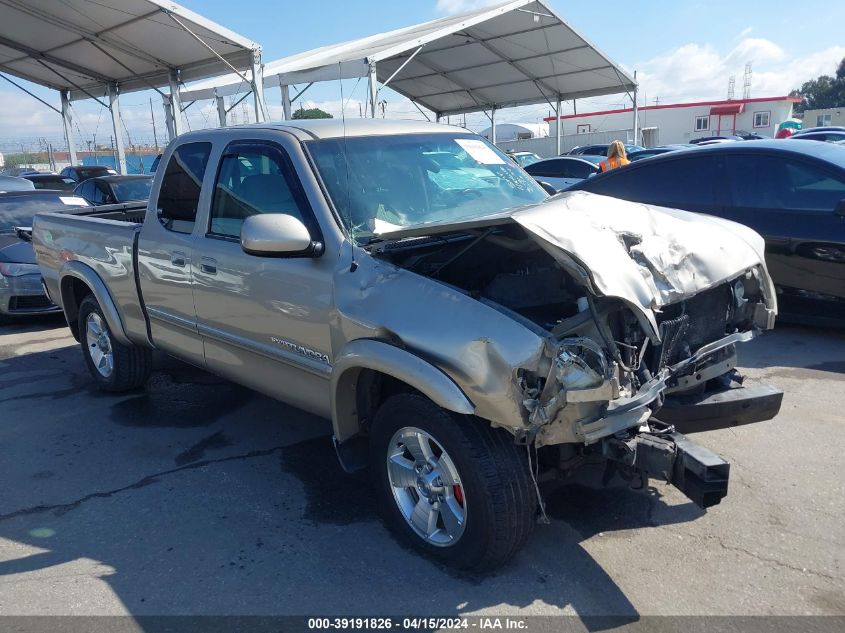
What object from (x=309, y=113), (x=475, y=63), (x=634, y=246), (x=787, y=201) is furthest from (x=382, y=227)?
(x=309, y=113)

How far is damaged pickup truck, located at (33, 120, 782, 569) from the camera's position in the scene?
8.98 feet

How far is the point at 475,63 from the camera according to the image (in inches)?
864

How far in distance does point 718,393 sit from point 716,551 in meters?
0.74

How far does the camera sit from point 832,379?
5227 millimetres

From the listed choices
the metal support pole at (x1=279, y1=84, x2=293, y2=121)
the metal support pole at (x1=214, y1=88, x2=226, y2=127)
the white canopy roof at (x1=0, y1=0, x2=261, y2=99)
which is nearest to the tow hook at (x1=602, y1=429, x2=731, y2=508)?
the white canopy roof at (x1=0, y1=0, x2=261, y2=99)

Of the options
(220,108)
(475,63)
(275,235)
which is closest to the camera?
(275,235)

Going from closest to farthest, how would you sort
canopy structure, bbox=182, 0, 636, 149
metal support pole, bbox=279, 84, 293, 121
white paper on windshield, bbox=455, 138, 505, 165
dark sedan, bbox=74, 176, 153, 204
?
1. white paper on windshield, bbox=455, 138, 505, 165
2. dark sedan, bbox=74, 176, 153, 204
3. canopy structure, bbox=182, 0, 636, 149
4. metal support pole, bbox=279, 84, 293, 121

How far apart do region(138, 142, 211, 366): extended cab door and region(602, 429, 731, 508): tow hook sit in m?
2.86

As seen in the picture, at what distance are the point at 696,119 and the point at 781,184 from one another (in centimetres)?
4453

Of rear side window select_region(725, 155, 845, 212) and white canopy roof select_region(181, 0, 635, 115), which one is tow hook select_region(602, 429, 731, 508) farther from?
white canopy roof select_region(181, 0, 635, 115)

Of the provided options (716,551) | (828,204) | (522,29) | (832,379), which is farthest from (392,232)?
(522,29)

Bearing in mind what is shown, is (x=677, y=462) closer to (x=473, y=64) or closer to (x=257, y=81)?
(x=257, y=81)

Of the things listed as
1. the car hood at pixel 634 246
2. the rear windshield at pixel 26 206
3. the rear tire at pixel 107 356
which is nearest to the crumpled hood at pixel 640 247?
the car hood at pixel 634 246

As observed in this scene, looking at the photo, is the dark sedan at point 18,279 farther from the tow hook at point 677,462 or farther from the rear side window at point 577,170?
the rear side window at point 577,170
